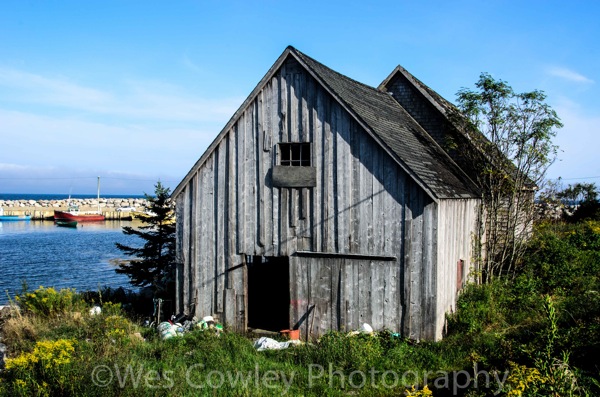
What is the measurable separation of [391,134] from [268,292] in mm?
7495

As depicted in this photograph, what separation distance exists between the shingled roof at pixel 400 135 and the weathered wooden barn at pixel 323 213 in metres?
0.05

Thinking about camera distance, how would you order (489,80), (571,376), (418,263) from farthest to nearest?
(489,80), (418,263), (571,376)

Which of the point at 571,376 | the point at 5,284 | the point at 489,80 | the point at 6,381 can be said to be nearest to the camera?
the point at 571,376

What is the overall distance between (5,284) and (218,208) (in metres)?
21.6

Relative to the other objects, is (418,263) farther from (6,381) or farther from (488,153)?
(6,381)

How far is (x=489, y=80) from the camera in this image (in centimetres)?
1683

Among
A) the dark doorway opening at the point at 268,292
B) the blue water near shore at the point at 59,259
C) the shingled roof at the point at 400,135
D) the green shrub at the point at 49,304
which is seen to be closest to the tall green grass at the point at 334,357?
the green shrub at the point at 49,304

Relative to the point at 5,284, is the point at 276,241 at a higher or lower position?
higher

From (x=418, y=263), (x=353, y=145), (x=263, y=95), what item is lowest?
(x=418, y=263)

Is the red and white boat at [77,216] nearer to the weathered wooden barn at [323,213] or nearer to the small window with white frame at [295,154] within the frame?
the weathered wooden barn at [323,213]

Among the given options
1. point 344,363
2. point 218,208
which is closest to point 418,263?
point 344,363

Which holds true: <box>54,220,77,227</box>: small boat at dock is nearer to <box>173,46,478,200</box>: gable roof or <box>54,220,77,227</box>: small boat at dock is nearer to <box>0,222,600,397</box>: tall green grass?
<box>0,222,600,397</box>: tall green grass

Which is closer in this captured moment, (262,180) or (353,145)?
(353,145)

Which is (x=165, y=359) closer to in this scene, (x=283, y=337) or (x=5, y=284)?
(x=283, y=337)
